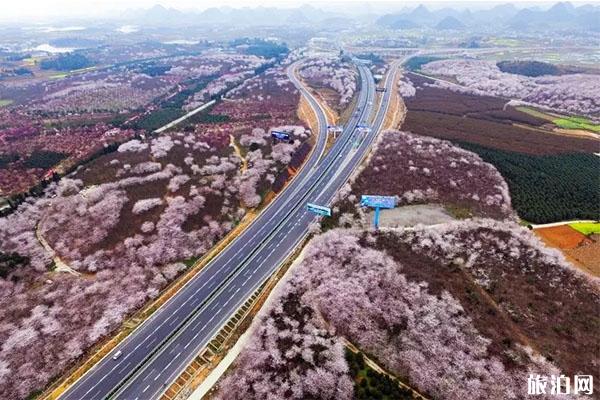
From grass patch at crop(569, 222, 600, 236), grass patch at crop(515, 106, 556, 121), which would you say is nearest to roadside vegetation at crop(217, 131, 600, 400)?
grass patch at crop(569, 222, 600, 236)

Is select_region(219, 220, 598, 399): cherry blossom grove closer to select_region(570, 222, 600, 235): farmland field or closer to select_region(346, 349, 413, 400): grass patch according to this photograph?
select_region(346, 349, 413, 400): grass patch

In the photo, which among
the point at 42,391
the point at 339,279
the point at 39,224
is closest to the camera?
the point at 42,391

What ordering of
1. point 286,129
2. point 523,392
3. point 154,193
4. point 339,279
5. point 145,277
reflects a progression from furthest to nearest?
point 286,129
point 154,193
point 145,277
point 339,279
point 523,392

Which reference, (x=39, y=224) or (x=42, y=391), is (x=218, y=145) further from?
(x=42, y=391)

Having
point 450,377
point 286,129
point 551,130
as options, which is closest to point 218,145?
point 286,129

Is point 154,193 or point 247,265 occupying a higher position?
point 154,193

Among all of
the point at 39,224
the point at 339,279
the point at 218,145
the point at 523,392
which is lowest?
the point at 523,392

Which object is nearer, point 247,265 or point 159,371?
point 159,371
